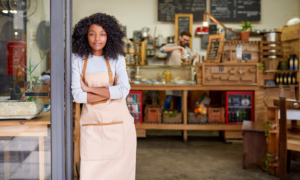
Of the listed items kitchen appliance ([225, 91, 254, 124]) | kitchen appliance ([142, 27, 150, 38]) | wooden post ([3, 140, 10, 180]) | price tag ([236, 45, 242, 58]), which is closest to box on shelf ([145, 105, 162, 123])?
kitchen appliance ([225, 91, 254, 124])

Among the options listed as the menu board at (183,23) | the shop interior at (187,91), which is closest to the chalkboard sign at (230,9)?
the shop interior at (187,91)

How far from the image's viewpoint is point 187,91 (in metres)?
5.01

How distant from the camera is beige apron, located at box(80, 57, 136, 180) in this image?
1816 millimetres

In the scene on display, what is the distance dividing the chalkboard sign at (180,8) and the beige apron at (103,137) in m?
5.12

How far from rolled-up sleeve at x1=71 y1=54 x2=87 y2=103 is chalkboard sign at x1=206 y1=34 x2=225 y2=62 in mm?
3199

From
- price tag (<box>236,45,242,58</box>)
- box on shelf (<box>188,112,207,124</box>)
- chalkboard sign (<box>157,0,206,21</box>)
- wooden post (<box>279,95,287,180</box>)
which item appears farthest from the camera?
chalkboard sign (<box>157,0,206,21</box>)

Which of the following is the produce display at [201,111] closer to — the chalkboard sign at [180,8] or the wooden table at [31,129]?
the chalkboard sign at [180,8]

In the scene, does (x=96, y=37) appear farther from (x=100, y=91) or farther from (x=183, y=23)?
(x=183, y=23)

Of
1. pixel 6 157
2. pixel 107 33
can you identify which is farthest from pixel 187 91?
pixel 6 157

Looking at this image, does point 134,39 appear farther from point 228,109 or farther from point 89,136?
point 89,136

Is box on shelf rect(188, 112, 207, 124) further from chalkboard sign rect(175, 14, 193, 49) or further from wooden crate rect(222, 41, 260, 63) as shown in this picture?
chalkboard sign rect(175, 14, 193, 49)

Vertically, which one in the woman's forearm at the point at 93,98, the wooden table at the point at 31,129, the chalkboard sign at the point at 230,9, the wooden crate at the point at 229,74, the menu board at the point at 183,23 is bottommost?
the wooden table at the point at 31,129

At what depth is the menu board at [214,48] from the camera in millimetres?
4672

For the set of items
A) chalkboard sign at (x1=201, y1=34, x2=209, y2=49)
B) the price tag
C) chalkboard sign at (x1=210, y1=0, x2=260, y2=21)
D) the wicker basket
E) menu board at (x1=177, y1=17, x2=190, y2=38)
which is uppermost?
chalkboard sign at (x1=210, y1=0, x2=260, y2=21)
